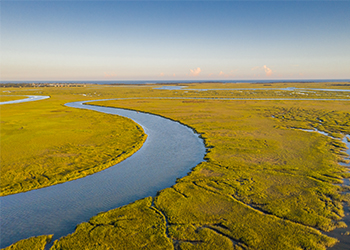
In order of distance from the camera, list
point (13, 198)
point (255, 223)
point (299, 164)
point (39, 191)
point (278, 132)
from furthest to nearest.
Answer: point (278, 132)
point (299, 164)
point (39, 191)
point (13, 198)
point (255, 223)

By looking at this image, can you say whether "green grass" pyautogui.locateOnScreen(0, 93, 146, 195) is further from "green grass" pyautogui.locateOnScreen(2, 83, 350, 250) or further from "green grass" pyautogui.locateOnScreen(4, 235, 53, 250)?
"green grass" pyautogui.locateOnScreen(2, 83, 350, 250)

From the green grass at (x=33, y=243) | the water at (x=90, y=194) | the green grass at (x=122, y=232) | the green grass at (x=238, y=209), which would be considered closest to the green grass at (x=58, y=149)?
the water at (x=90, y=194)

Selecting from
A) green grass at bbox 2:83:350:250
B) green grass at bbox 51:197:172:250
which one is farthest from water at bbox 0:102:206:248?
green grass at bbox 2:83:350:250

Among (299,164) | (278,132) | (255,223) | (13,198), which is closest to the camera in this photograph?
(255,223)

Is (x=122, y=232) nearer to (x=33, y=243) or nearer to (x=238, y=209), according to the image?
(x=33, y=243)

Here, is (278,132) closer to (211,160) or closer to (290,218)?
(211,160)

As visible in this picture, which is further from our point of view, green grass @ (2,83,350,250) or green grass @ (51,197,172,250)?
green grass @ (2,83,350,250)

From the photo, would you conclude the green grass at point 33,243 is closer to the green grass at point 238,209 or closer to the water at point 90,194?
the water at point 90,194

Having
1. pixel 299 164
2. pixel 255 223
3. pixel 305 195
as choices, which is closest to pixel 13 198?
pixel 255 223
